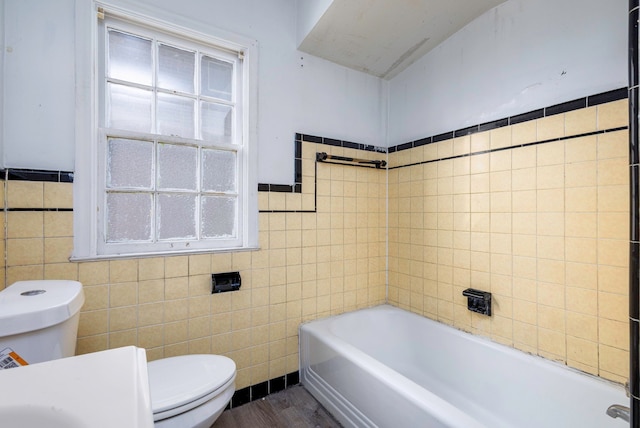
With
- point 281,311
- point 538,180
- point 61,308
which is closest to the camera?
point 61,308

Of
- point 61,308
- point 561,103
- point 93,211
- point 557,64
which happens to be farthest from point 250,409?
point 557,64

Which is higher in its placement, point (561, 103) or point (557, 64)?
point (557, 64)

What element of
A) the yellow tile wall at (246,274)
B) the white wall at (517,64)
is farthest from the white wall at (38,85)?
the white wall at (517,64)

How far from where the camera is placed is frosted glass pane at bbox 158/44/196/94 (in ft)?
5.48

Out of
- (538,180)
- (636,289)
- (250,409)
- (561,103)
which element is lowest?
(250,409)

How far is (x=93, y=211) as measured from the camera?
4.75ft

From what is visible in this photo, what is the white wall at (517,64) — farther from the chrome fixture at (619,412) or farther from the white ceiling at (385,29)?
the chrome fixture at (619,412)

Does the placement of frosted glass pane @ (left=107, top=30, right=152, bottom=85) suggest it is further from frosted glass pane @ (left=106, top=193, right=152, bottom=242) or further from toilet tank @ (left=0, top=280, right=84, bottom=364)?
toilet tank @ (left=0, top=280, right=84, bottom=364)

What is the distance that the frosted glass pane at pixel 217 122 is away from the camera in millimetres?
1789

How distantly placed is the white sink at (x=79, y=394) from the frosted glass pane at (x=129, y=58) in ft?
5.13

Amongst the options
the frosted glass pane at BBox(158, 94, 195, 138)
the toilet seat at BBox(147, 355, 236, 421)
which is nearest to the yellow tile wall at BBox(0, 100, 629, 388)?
the toilet seat at BBox(147, 355, 236, 421)

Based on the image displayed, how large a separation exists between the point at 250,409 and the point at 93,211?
1389 mm

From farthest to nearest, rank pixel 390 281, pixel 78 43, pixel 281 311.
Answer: pixel 390 281, pixel 281 311, pixel 78 43

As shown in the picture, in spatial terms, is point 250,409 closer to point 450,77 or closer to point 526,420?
point 526,420
